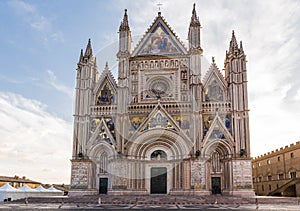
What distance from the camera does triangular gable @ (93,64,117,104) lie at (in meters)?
36.1

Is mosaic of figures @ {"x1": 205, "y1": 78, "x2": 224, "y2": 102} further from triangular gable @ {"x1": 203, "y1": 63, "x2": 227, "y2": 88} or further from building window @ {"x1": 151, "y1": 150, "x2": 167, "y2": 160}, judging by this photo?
building window @ {"x1": 151, "y1": 150, "x2": 167, "y2": 160}

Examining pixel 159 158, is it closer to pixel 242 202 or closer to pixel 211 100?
pixel 211 100

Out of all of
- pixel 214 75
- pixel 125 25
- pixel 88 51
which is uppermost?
pixel 125 25

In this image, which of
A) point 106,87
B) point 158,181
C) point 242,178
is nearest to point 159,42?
point 106,87

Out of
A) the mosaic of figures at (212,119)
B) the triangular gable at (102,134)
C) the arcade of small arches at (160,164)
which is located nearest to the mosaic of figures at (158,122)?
the arcade of small arches at (160,164)

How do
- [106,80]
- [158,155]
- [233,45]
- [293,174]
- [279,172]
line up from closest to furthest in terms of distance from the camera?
[158,155] < [233,45] < [106,80] < [293,174] < [279,172]

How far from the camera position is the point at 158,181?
1340 inches

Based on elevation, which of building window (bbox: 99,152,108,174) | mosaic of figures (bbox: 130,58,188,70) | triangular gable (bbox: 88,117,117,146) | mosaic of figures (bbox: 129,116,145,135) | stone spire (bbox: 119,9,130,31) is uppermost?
stone spire (bbox: 119,9,130,31)

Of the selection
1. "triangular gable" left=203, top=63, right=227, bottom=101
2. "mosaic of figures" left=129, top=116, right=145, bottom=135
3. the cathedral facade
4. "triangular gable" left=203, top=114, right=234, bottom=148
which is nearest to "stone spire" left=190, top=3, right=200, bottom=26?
the cathedral facade

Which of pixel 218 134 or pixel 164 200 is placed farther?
pixel 218 134

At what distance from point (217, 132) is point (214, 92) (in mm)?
4364

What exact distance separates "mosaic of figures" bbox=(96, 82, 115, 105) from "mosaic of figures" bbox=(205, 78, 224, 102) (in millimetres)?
10000

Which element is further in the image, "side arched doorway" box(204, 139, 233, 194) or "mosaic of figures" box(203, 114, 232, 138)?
"mosaic of figures" box(203, 114, 232, 138)

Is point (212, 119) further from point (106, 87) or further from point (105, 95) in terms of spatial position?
point (106, 87)
